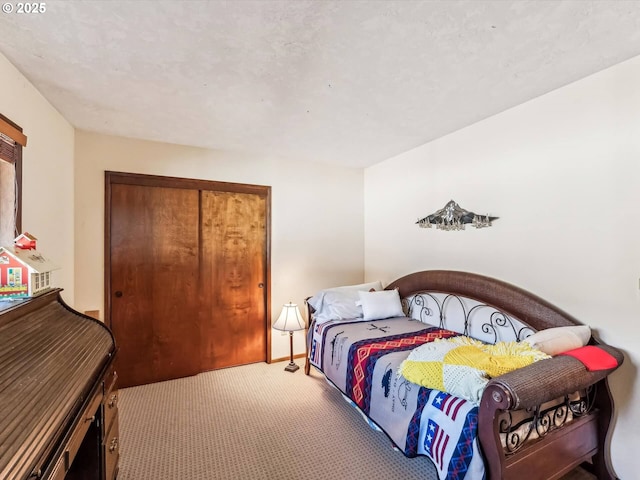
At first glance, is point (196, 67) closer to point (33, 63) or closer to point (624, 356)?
point (33, 63)

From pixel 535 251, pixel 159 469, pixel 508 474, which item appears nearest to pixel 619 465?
pixel 508 474

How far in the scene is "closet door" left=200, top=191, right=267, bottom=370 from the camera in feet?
10.6

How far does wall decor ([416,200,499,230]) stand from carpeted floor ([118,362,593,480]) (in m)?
1.75

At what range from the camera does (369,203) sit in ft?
13.2

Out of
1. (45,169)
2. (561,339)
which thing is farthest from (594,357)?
(45,169)

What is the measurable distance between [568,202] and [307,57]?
191cm

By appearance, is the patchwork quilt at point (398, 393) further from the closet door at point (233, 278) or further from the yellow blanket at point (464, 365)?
the closet door at point (233, 278)

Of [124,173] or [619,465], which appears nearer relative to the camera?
[619,465]

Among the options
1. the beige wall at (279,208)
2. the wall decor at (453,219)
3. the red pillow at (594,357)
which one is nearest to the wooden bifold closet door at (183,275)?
the beige wall at (279,208)

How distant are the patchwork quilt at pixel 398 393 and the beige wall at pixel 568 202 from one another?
0.90 meters

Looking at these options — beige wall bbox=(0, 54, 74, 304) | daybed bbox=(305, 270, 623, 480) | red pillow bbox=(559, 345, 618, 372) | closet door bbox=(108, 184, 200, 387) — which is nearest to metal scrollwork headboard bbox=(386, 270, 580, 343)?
daybed bbox=(305, 270, 623, 480)

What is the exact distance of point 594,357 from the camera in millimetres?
1569

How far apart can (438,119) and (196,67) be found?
1.87 m

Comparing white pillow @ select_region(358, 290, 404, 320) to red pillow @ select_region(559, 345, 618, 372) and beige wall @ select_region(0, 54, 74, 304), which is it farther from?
beige wall @ select_region(0, 54, 74, 304)
